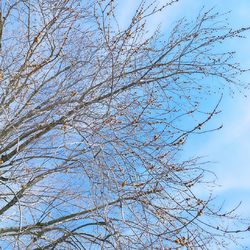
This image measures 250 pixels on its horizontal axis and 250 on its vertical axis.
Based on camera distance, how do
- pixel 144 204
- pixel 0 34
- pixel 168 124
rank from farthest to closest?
1. pixel 0 34
2. pixel 168 124
3. pixel 144 204

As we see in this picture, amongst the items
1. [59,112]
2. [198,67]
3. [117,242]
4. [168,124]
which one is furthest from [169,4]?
[117,242]

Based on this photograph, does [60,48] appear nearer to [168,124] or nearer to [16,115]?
[16,115]

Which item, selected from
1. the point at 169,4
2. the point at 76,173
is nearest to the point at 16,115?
the point at 76,173

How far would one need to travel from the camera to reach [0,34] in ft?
22.6

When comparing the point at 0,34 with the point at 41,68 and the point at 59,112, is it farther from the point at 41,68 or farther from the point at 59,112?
the point at 59,112

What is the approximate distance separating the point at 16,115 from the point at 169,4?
8.01 feet

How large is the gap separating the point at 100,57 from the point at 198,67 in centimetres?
136

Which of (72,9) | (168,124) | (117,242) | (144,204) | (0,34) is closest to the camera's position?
(117,242)

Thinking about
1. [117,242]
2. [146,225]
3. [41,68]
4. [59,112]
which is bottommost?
[117,242]

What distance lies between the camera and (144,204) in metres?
5.53

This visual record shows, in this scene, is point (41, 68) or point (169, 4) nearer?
point (169, 4)

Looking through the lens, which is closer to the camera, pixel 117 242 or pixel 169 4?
pixel 117 242

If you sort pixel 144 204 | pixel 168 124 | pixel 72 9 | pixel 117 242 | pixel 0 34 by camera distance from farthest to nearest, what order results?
pixel 0 34 < pixel 72 9 < pixel 168 124 < pixel 144 204 < pixel 117 242

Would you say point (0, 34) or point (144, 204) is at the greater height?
point (0, 34)
